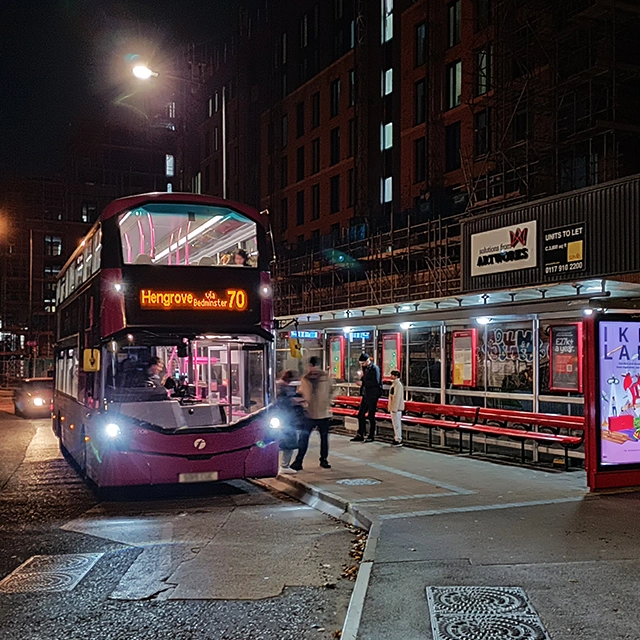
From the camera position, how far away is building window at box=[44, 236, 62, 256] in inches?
2948

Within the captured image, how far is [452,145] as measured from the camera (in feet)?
107

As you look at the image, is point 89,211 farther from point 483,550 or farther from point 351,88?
point 483,550

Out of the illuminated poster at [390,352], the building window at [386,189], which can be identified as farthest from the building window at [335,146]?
the illuminated poster at [390,352]

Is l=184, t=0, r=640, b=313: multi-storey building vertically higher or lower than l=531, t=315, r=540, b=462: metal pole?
higher

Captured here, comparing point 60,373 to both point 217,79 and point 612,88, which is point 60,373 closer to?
point 612,88

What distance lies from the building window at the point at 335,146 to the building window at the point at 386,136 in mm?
4710

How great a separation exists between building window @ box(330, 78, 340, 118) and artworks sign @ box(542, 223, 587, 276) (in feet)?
95.9

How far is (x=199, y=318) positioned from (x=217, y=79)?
51283 mm

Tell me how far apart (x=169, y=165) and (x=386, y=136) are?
5250cm

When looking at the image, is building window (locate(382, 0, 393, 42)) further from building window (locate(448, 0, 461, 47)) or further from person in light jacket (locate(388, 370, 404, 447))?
person in light jacket (locate(388, 370, 404, 447))

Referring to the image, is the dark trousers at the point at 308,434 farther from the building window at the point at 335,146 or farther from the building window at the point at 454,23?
the building window at the point at 335,146

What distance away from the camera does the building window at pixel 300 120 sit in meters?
47.8

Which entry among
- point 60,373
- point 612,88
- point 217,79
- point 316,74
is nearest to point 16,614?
point 60,373

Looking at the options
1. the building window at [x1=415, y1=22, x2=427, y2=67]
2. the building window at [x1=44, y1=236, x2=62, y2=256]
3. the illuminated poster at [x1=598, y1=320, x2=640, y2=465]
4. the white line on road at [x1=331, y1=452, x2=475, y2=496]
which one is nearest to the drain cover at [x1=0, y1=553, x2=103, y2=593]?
the white line on road at [x1=331, y1=452, x2=475, y2=496]
